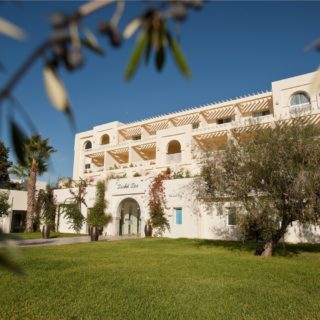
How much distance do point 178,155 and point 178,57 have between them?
30.8 m

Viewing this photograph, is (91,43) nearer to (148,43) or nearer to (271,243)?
(148,43)

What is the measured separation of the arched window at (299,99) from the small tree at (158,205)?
12.8 m

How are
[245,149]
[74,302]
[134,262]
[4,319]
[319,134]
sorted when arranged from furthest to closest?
[245,149], [319,134], [134,262], [74,302], [4,319]

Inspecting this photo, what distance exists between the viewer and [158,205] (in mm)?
25391

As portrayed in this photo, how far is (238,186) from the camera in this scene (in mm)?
13758

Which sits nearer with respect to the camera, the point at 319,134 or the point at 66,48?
the point at 66,48

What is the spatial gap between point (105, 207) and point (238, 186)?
686 inches

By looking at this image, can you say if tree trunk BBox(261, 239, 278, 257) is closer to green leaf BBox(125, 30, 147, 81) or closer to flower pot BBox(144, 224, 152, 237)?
flower pot BBox(144, 224, 152, 237)

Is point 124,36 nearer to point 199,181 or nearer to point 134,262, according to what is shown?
point 134,262

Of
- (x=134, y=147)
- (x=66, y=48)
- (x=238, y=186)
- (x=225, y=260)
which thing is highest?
(x=134, y=147)

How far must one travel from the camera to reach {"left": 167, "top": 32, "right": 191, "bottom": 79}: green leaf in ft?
2.30

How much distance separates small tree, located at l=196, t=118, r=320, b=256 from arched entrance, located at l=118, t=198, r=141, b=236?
17296 millimetres

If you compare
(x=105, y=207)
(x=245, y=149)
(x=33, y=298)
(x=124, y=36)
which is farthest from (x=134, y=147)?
(x=124, y=36)

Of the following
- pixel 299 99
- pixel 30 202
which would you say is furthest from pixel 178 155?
pixel 30 202
